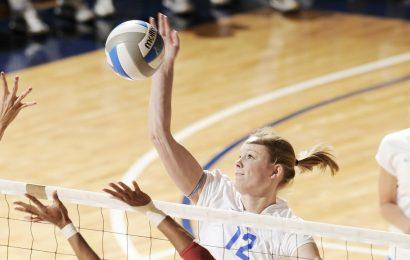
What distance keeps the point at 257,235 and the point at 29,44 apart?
9727 mm

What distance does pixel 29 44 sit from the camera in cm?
1459

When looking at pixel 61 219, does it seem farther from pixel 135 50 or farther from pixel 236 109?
pixel 236 109

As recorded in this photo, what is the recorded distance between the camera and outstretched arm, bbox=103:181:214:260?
479 centimetres

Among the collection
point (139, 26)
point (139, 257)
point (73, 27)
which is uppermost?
point (139, 26)

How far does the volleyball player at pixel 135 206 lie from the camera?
4.80m

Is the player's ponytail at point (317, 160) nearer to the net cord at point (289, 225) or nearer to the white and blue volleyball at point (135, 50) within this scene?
the net cord at point (289, 225)

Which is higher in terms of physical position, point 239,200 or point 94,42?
point 239,200

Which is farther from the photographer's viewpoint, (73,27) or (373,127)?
(73,27)

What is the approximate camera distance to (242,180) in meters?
5.36

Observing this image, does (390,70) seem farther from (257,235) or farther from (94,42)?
(257,235)

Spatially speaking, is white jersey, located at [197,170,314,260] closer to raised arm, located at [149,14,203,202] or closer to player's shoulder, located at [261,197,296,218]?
player's shoulder, located at [261,197,296,218]

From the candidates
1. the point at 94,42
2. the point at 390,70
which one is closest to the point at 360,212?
the point at 390,70

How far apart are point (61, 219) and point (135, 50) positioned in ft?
6.25

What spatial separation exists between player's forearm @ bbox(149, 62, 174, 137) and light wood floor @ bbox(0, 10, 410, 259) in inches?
112
